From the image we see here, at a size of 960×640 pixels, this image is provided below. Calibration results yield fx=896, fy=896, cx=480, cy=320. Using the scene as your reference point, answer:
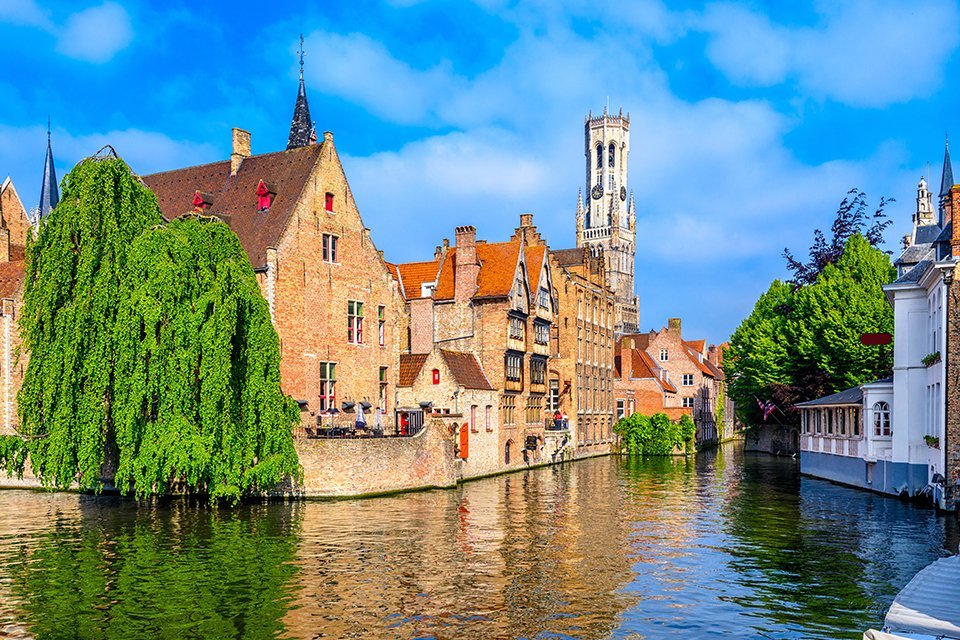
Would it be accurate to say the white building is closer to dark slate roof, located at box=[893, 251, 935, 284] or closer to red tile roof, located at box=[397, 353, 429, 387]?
dark slate roof, located at box=[893, 251, 935, 284]

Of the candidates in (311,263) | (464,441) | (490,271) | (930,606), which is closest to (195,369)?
(311,263)

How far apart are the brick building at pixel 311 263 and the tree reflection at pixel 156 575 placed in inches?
472

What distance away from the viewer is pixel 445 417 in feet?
144

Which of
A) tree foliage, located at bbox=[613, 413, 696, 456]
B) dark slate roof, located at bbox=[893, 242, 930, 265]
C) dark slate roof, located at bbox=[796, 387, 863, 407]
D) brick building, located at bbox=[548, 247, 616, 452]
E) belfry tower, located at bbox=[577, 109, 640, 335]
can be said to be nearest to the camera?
dark slate roof, located at bbox=[893, 242, 930, 265]

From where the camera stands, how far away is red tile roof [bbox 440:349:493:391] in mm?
45656

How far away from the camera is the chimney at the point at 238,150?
45.3 m

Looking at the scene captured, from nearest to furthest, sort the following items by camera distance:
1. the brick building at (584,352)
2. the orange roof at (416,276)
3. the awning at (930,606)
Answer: the awning at (930,606)
the orange roof at (416,276)
the brick building at (584,352)

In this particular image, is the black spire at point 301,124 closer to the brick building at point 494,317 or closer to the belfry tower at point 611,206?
the brick building at point 494,317

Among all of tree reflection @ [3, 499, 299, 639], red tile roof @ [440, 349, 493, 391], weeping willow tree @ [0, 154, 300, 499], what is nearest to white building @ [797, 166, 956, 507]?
red tile roof @ [440, 349, 493, 391]

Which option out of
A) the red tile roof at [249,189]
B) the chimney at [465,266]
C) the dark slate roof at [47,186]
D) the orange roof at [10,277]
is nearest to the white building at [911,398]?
the chimney at [465,266]

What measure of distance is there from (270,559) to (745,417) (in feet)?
161

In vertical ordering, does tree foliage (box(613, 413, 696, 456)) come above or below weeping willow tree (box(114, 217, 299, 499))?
below

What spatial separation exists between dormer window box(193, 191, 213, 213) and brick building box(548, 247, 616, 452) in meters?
24.8

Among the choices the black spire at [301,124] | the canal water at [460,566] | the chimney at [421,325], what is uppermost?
the black spire at [301,124]
